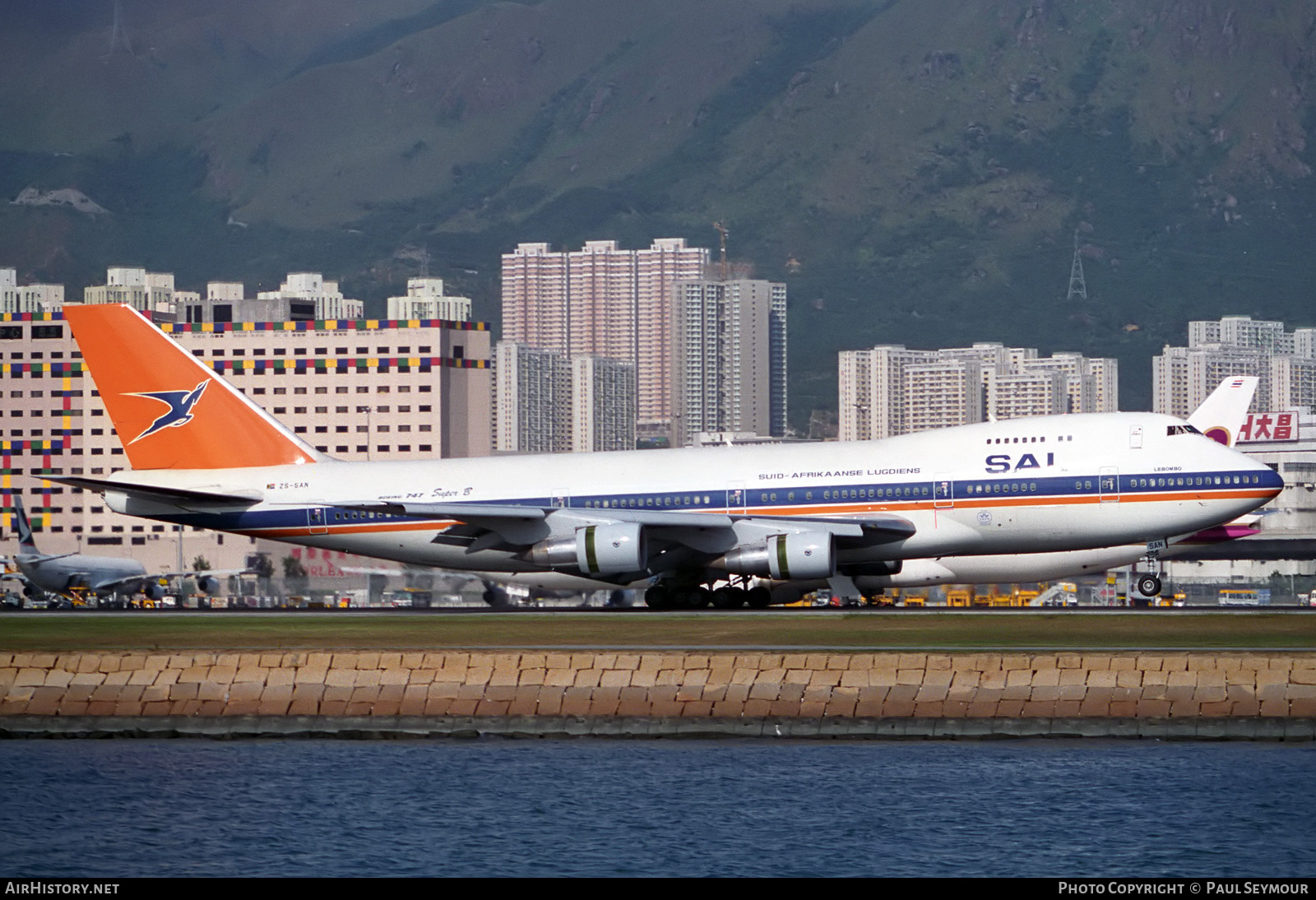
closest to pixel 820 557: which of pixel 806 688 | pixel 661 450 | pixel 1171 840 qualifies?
pixel 661 450

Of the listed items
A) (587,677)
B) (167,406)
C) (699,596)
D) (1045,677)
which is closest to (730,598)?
(699,596)

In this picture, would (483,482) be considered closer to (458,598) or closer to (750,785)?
(458,598)

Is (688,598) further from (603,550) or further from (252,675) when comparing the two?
(252,675)

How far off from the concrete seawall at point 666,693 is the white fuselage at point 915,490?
1708 cm

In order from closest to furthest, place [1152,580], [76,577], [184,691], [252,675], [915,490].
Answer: [184,691] < [252,675] < [915,490] < [1152,580] < [76,577]

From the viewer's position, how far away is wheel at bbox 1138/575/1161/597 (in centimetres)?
5350

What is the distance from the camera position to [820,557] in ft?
170

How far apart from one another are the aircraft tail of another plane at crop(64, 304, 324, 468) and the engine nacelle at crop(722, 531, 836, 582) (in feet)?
51.0

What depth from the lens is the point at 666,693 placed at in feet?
118

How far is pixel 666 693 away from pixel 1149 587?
22356mm

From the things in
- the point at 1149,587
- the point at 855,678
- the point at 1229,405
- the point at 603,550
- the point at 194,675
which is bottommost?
the point at 194,675

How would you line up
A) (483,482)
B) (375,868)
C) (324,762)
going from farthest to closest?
(483,482) < (324,762) < (375,868)

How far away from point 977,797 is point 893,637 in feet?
37.4

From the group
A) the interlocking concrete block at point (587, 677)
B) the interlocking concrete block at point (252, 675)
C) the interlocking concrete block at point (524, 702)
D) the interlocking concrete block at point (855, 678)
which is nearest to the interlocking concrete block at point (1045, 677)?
the interlocking concrete block at point (855, 678)
